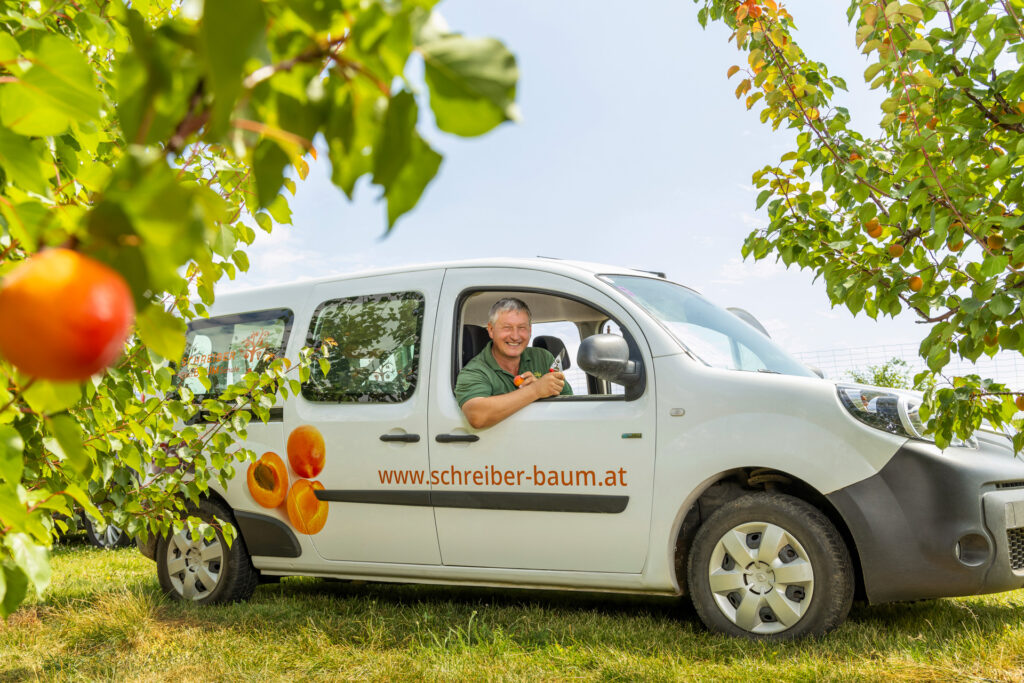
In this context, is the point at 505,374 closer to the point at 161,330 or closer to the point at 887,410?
the point at 887,410

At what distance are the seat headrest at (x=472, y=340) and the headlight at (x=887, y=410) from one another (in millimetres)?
1900

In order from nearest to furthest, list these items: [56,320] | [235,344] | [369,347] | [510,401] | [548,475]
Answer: [56,320]
[548,475]
[510,401]
[369,347]
[235,344]

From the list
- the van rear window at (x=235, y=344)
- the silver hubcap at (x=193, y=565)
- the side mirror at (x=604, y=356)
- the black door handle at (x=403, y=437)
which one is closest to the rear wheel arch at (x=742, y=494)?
the side mirror at (x=604, y=356)

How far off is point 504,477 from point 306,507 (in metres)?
1.21

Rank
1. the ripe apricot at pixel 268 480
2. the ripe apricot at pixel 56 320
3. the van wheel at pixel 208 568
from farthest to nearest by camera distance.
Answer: the van wheel at pixel 208 568 < the ripe apricot at pixel 268 480 < the ripe apricot at pixel 56 320

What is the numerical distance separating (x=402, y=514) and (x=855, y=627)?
2087 mm

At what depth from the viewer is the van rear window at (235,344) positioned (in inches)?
188

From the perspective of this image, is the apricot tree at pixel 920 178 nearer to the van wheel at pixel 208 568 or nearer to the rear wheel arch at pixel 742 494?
the rear wheel arch at pixel 742 494

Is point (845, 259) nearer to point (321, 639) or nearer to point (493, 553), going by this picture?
point (493, 553)

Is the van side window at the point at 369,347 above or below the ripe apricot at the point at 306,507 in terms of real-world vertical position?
above

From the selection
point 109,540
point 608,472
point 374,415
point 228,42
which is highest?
point 228,42

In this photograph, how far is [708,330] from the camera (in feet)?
13.2

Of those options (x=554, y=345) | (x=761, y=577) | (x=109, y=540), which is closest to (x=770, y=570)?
(x=761, y=577)

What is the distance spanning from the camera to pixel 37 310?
43 centimetres
